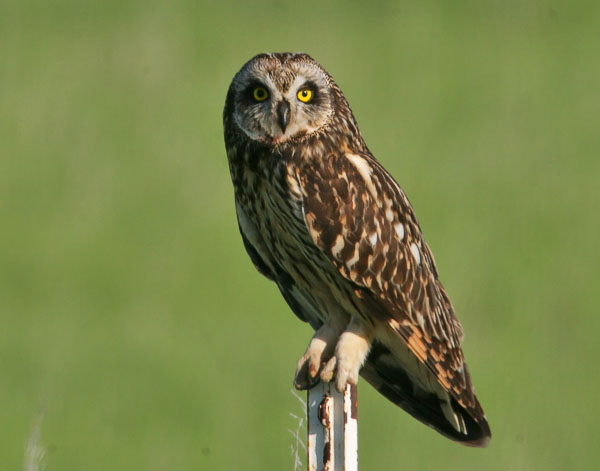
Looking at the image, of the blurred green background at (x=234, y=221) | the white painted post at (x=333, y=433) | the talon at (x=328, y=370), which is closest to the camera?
the white painted post at (x=333, y=433)

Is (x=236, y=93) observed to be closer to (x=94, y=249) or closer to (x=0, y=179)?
(x=94, y=249)

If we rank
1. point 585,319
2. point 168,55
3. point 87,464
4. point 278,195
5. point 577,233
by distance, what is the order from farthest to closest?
point 168,55
point 577,233
point 585,319
point 87,464
point 278,195

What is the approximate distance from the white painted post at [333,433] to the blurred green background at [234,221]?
8.73ft

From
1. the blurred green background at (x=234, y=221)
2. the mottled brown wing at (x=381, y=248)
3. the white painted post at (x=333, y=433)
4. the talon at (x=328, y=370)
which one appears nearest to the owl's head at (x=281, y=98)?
the mottled brown wing at (x=381, y=248)

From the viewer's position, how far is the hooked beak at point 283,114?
15.5 ft

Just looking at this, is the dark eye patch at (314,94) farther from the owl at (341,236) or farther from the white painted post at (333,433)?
the white painted post at (333,433)

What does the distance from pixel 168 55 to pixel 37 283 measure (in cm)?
249

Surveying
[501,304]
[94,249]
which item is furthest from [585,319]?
[94,249]

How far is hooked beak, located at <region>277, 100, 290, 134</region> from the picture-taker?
4731 mm

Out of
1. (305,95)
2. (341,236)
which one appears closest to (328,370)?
(341,236)

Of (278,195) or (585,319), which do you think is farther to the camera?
(585,319)

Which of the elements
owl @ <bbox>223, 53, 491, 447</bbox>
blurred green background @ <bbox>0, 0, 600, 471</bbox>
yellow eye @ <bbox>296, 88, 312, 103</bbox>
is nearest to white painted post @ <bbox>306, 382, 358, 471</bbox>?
owl @ <bbox>223, 53, 491, 447</bbox>

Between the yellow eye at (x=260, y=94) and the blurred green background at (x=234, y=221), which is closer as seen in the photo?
the yellow eye at (x=260, y=94)

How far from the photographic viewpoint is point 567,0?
37.8ft
